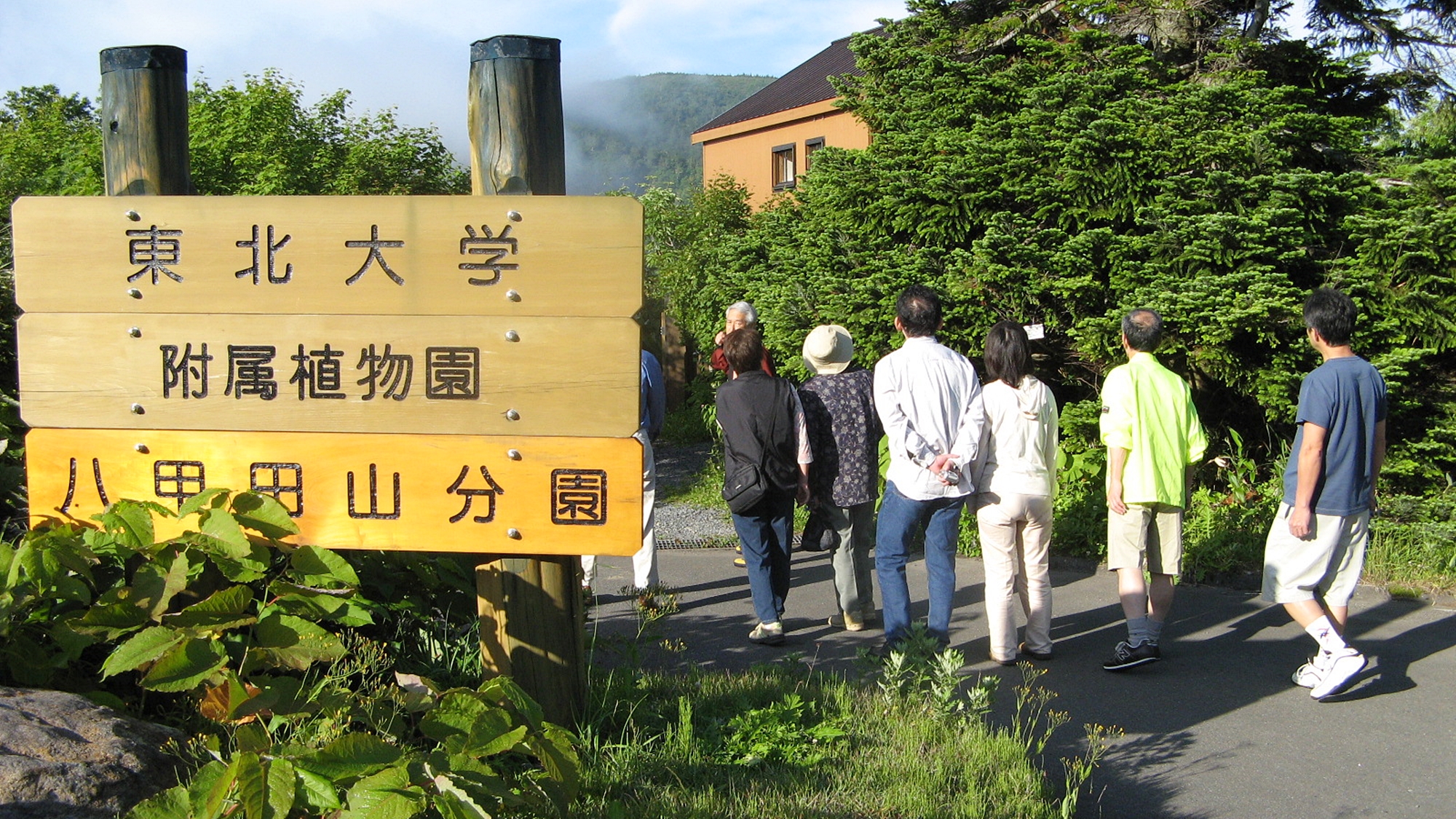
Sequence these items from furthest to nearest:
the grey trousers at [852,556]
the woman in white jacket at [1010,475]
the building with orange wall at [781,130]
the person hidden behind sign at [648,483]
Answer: the building with orange wall at [781,130], the person hidden behind sign at [648,483], the grey trousers at [852,556], the woman in white jacket at [1010,475]

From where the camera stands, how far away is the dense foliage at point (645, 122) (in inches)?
6053

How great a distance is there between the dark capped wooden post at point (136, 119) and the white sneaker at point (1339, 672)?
5126mm

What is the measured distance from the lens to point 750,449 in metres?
5.80

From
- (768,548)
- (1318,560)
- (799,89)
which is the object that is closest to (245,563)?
(768,548)

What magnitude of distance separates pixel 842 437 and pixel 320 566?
330 centimetres

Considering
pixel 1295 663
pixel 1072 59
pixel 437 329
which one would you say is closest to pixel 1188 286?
pixel 1072 59

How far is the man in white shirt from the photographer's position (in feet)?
17.1

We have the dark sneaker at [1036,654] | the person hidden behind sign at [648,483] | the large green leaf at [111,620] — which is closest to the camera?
the large green leaf at [111,620]

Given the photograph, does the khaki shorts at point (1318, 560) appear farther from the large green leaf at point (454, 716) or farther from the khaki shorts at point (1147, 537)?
the large green leaf at point (454, 716)

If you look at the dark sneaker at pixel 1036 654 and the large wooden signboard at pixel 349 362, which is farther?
the dark sneaker at pixel 1036 654

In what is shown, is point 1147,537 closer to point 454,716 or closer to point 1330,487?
point 1330,487

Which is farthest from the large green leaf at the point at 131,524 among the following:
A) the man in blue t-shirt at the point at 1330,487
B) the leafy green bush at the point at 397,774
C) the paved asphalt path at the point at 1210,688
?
the man in blue t-shirt at the point at 1330,487

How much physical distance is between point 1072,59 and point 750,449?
16.4ft

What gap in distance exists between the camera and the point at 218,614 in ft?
9.91
